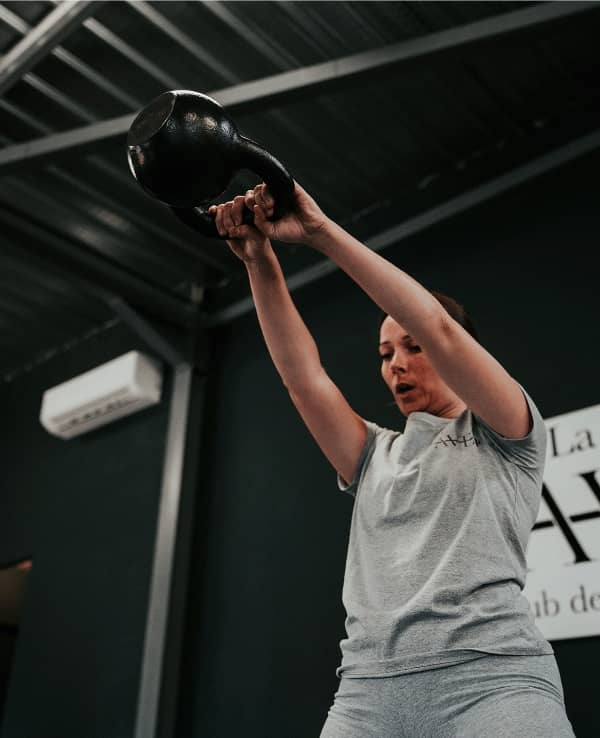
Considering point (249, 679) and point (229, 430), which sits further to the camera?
point (229, 430)

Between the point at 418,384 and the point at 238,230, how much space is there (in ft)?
1.36

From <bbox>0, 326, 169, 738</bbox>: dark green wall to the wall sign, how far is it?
174cm

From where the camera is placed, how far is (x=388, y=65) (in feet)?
8.66

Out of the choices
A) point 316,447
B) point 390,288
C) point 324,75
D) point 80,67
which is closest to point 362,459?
point 390,288

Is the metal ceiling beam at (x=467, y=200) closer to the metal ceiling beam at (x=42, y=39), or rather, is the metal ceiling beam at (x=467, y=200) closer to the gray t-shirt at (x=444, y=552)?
the metal ceiling beam at (x=42, y=39)

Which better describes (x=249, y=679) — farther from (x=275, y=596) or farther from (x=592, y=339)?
(x=592, y=339)

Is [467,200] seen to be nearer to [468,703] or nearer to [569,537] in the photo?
[569,537]

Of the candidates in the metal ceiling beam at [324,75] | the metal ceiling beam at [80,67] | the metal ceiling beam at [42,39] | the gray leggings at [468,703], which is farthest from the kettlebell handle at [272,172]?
the metal ceiling beam at [80,67]

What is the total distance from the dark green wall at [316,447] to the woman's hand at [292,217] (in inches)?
63.4

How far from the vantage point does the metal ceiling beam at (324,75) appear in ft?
8.04

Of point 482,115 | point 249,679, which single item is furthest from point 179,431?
point 482,115

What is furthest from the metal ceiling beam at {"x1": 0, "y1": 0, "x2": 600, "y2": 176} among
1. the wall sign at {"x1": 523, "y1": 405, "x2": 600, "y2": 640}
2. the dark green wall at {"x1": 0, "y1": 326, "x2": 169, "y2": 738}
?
the dark green wall at {"x1": 0, "y1": 326, "x2": 169, "y2": 738}

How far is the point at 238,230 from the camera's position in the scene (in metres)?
1.32

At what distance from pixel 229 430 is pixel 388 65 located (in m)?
1.72
